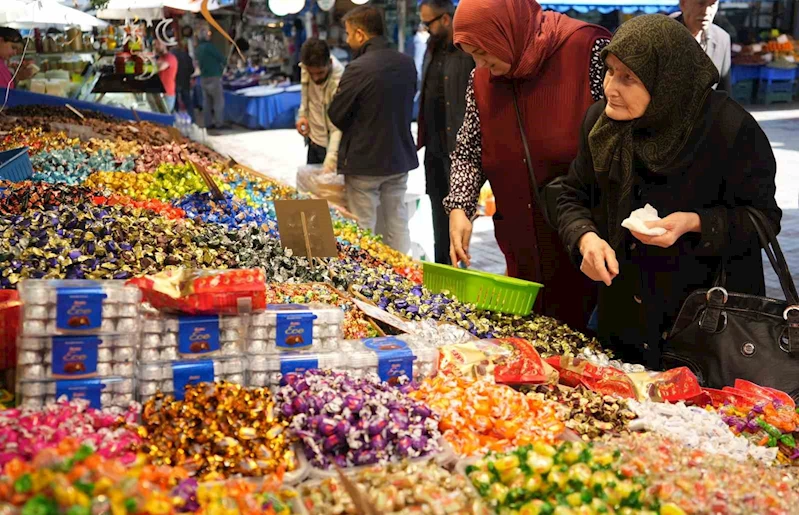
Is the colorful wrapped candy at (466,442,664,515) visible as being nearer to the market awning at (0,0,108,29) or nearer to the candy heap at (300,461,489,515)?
the candy heap at (300,461,489,515)

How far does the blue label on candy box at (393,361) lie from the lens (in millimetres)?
1913

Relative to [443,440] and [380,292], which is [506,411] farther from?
[380,292]

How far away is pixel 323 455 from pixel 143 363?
43 centimetres

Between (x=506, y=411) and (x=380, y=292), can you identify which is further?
(x=380, y=292)

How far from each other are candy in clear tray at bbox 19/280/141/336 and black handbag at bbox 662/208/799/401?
149 centimetres

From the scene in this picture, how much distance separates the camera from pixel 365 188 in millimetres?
5336

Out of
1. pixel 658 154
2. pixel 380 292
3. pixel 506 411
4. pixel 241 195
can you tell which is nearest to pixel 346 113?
pixel 241 195

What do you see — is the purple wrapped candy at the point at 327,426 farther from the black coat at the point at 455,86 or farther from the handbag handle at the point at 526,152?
the black coat at the point at 455,86

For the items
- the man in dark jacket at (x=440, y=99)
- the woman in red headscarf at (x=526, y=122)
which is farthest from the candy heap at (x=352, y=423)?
the man in dark jacket at (x=440, y=99)

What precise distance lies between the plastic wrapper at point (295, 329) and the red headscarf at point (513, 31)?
49.9 inches

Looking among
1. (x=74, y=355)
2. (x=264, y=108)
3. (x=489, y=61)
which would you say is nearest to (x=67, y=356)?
(x=74, y=355)

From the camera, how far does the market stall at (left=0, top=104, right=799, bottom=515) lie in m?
1.41

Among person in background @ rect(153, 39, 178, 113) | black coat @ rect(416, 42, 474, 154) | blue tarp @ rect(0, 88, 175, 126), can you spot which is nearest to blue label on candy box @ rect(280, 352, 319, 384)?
black coat @ rect(416, 42, 474, 154)

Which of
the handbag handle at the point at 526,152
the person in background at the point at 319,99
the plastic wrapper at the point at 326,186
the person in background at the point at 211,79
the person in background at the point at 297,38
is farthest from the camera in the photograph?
the person in background at the point at 297,38
